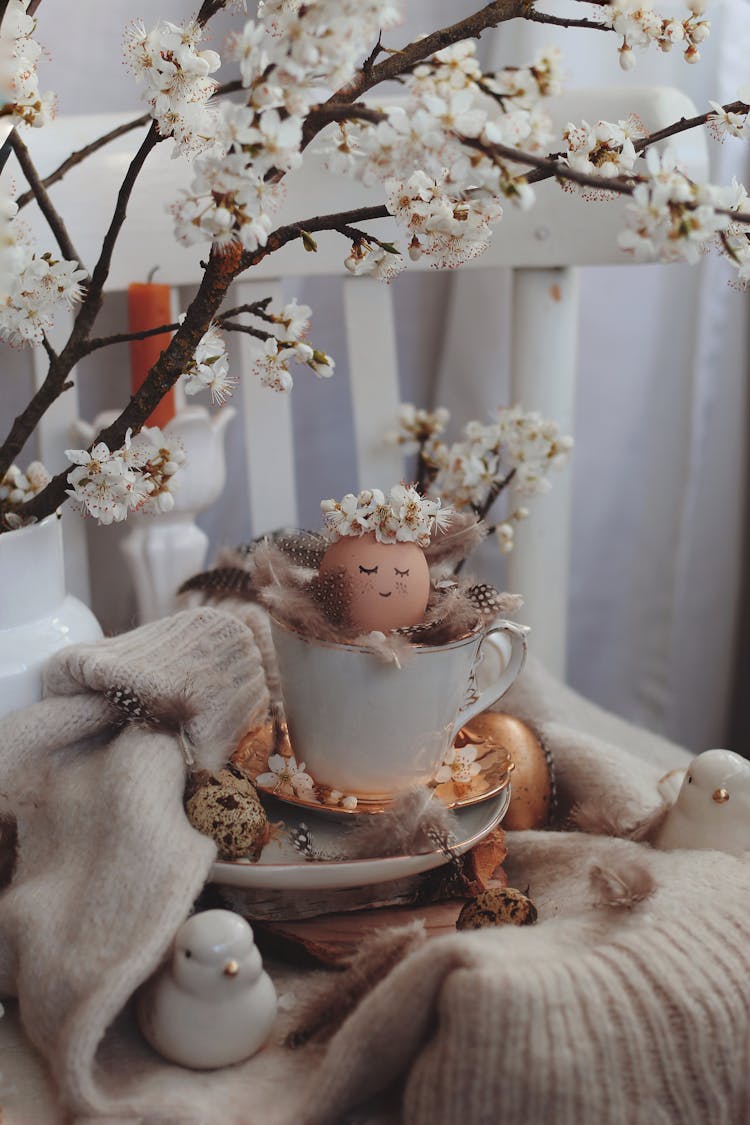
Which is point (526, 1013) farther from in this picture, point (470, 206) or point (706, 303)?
point (706, 303)

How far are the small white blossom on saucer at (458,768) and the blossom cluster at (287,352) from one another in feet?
0.62

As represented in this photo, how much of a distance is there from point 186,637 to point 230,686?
0.11ft

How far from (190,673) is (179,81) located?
0.26 meters

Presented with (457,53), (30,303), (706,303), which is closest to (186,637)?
(30,303)

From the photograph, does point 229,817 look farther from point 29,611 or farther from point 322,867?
point 29,611

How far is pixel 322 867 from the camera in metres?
0.45

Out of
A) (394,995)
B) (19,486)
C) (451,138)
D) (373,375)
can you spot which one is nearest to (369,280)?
(373,375)

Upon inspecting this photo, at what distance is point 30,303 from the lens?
1.59ft

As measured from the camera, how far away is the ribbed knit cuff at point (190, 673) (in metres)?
0.51

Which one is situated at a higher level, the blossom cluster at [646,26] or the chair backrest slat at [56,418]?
the blossom cluster at [646,26]

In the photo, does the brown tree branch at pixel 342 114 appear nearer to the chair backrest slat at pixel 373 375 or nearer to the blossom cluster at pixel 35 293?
the blossom cluster at pixel 35 293

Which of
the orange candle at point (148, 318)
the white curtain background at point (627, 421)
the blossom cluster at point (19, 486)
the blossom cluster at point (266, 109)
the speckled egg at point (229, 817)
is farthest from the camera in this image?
the white curtain background at point (627, 421)

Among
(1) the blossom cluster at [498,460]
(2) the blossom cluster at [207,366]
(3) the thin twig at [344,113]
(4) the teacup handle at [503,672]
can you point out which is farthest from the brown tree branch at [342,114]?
(1) the blossom cluster at [498,460]

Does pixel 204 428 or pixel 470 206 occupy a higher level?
pixel 470 206
